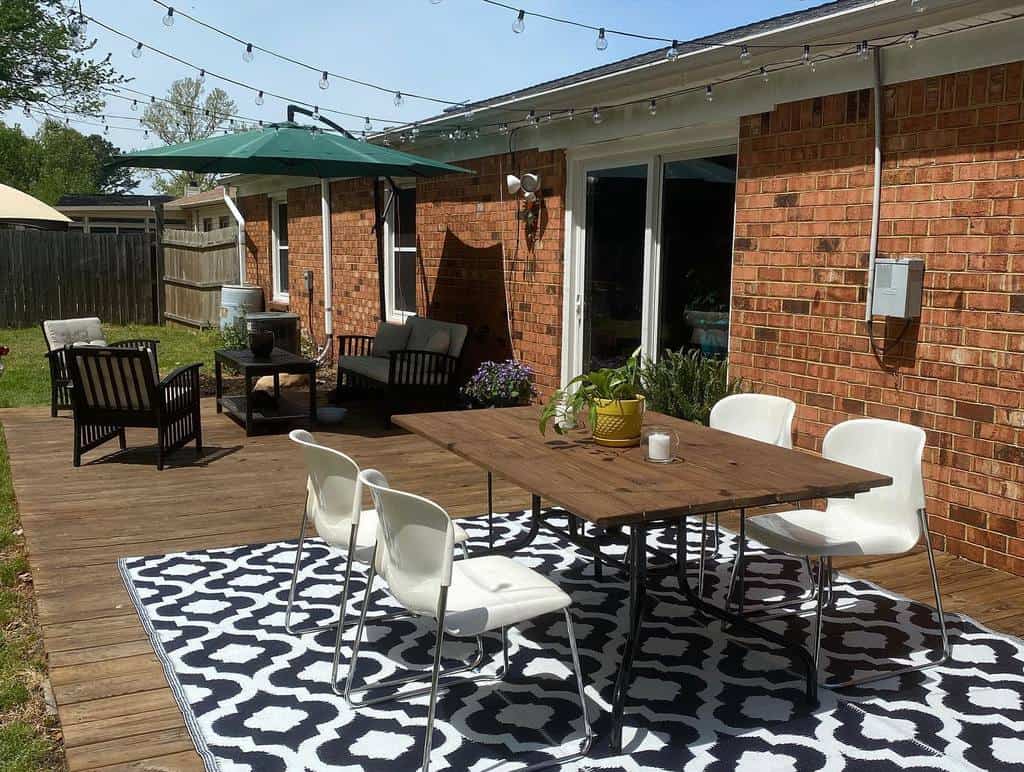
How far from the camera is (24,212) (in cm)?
764

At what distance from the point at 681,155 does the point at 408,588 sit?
448cm

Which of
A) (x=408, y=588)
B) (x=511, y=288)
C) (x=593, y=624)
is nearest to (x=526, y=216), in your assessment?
(x=511, y=288)

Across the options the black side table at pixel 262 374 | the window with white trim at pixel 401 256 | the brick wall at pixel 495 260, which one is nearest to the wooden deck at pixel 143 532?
the black side table at pixel 262 374

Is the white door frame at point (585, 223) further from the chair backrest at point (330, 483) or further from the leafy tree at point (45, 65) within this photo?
the leafy tree at point (45, 65)

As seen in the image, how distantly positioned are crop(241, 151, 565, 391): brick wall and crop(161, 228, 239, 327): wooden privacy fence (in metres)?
3.82

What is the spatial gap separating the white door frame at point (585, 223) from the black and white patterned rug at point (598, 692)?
2.88 meters

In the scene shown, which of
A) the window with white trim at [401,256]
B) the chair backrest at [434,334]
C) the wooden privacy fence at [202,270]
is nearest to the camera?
the chair backrest at [434,334]

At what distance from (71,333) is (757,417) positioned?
6293mm

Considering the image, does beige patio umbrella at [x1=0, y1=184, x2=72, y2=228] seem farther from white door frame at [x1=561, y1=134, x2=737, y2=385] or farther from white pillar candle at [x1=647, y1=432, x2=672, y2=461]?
white pillar candle at [x1=647, y1=432, x2=672, y2=461]

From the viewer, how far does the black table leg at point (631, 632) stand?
9.15 feet

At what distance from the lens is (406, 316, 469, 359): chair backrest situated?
8234 millimetres

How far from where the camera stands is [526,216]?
7895 millimetres

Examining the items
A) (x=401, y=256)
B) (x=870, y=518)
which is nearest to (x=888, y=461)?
(x=870, y=518)

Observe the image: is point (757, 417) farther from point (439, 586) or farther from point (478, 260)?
point (478, 260)
